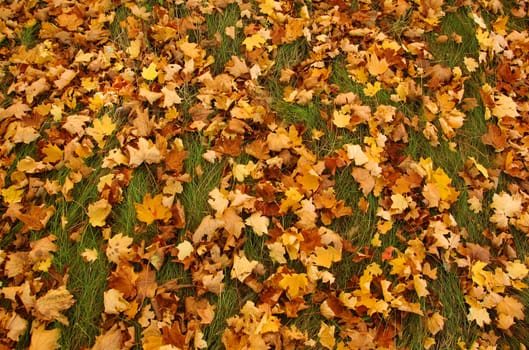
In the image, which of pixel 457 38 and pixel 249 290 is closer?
pixel 249 290

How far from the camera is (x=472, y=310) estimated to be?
6.74ft

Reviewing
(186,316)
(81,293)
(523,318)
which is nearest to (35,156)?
(81,293)

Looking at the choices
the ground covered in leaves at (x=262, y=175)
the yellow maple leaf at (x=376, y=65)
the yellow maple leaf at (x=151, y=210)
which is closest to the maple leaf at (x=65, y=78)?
the ground covered in leaves at (x=262, y=175)

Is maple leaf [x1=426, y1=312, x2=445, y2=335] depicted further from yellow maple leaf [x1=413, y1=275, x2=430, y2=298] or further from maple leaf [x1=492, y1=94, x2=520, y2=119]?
maple leaf [x1=492, y1=94, x2=520, y2=119]

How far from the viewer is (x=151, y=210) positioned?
2184mm

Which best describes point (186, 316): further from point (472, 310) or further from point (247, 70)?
point (247, 70)

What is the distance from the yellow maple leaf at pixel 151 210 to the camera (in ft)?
7.08

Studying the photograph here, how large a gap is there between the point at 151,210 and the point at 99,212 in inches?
11.0

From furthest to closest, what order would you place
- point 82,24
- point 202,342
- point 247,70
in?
point 82,24, point 247,70, point 202,342

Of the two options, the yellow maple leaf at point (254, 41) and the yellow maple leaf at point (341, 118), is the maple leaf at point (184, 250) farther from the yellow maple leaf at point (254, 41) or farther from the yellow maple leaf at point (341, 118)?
the yellow maple leaf at point (254, 41)

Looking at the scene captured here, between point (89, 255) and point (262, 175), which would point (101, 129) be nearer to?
point (89, 255)

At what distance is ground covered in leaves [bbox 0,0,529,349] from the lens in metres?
1.98

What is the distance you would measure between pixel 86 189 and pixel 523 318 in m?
2.43

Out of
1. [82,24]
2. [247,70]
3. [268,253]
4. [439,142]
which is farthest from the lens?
[82,24]
